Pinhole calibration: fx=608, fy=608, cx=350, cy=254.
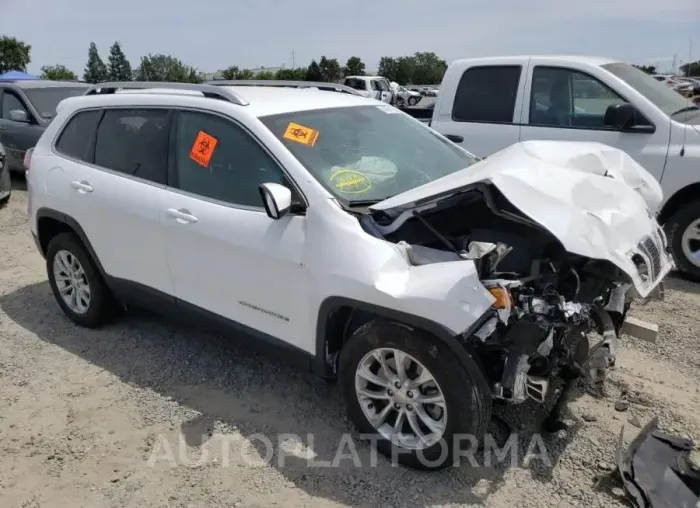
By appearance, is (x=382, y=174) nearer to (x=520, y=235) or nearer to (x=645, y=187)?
(x=520, y=235)

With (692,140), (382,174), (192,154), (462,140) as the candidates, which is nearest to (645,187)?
(382,174)

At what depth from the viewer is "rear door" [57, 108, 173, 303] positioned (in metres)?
3.90

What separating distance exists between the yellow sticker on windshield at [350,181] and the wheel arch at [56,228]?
6.79 feet

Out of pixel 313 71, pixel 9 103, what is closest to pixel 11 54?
pixel 313 71

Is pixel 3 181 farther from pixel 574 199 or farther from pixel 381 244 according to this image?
pixel 574 199

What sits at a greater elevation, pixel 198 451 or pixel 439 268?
pixel 439 268

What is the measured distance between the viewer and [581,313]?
267cm

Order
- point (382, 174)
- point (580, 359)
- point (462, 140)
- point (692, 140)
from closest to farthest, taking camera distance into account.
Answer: point (580, 359) → point (382, 174) → point (692, 140) → point (462, 140)

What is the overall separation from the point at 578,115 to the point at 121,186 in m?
4.28

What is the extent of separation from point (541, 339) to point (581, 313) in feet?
0.70

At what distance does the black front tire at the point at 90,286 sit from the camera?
4504 millimetres

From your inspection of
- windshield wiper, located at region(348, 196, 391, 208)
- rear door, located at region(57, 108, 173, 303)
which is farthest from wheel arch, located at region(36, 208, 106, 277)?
windshield wiper, located at region(348, 196, 391, 208)

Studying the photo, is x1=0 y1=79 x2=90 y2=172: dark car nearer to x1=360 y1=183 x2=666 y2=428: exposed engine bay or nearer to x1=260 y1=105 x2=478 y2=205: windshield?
x1=260 y1=105 x2=478 y2=205: windshield

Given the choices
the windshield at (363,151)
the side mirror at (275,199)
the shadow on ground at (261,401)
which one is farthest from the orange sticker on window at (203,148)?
the shadow on ground at (261,401)
